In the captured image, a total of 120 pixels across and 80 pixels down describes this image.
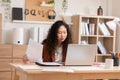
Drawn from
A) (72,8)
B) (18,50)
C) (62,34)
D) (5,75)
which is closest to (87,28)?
(72,8)

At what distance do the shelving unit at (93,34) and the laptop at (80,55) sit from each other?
2128 millimetres

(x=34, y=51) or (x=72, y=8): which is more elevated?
(x=72, y=8)

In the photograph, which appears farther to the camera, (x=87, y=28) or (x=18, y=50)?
(x=87, y=28)

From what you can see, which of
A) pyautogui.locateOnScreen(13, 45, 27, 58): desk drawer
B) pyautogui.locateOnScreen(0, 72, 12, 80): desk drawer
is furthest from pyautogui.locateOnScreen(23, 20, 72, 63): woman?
pyautogui.locateOnScreen(0, 72, 12, 80): desk drawer

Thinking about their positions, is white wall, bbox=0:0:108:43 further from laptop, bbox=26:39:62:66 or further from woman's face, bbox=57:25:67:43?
laptop, bbox=26:39:62:66

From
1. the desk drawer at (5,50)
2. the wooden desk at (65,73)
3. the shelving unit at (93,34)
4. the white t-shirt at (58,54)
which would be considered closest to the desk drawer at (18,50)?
the desk drawer at (5,50)

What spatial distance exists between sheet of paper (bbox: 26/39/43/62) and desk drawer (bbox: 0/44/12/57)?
1.72 m

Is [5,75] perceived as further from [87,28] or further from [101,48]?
[101,48]

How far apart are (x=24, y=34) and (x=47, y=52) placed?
1725mm

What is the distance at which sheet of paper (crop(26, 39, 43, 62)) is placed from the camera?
9.30 ft

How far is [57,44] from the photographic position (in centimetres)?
341

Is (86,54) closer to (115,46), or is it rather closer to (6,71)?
(6,71)

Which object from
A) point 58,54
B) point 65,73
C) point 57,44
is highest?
point 57,44

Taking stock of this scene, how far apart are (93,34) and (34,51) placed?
8.37ft
